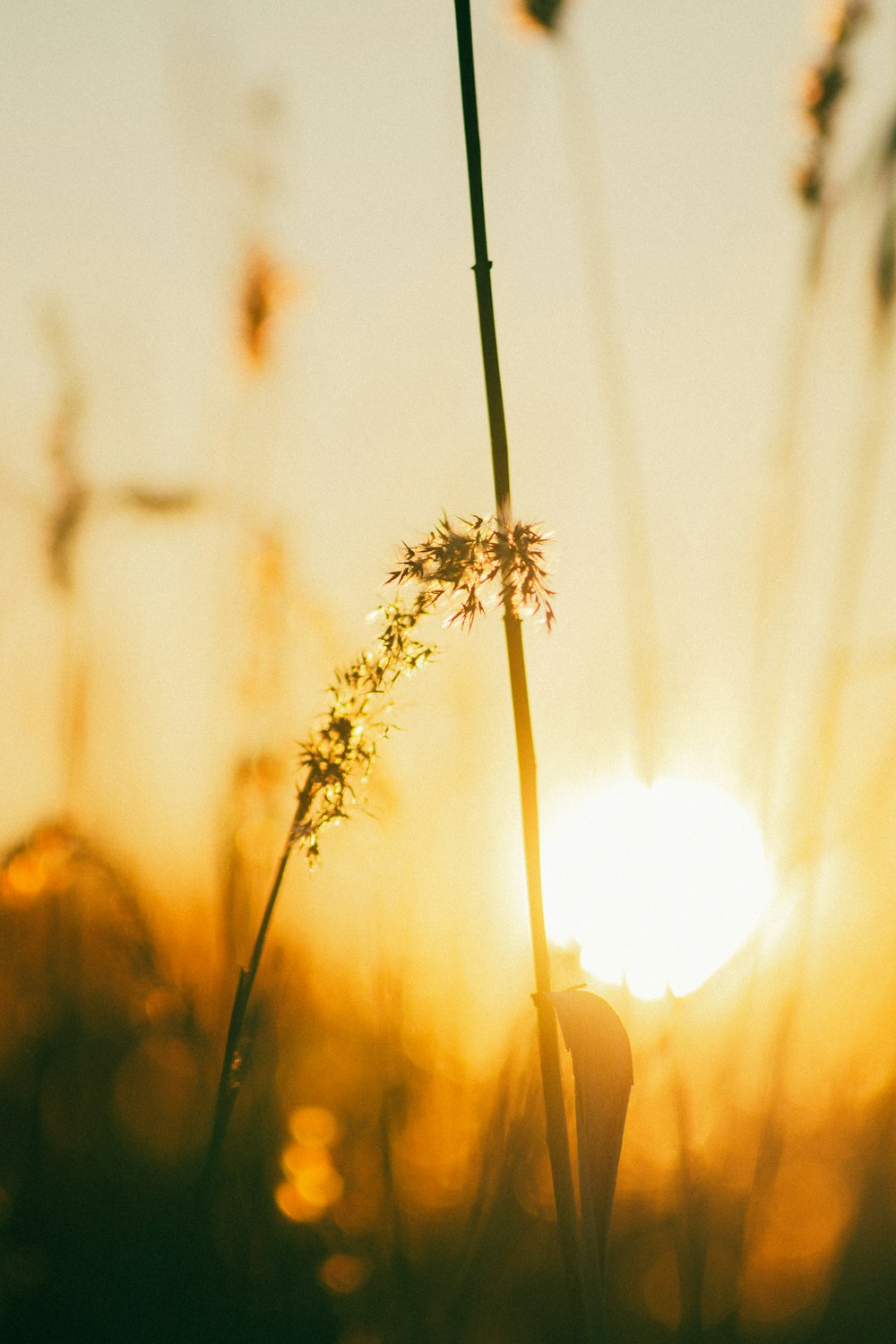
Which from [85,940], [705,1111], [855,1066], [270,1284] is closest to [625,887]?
[705,1111]

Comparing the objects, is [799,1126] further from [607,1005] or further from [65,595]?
[65,595]

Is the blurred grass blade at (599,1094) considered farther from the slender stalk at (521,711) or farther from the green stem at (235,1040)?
the green stem at (235,1040)

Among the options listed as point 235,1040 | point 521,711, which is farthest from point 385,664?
point 235,1040

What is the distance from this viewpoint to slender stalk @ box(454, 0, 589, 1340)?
70 centimetres

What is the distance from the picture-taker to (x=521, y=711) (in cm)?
69

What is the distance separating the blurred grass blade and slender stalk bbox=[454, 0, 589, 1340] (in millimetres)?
28

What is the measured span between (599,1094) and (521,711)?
0.28 m

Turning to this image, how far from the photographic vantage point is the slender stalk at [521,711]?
695mm

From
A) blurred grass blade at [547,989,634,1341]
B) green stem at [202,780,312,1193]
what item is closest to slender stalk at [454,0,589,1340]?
blurred grass blade at [547,989,634,1341]

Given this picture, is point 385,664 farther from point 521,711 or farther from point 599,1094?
point 599,1094

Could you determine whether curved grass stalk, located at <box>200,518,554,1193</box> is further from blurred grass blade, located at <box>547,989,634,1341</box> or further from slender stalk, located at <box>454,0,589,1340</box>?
blurred grass blade, located at <box>547,989,634,1341</box>

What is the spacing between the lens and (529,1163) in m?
1.77

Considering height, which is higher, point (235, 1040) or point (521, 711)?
point (521, 711)

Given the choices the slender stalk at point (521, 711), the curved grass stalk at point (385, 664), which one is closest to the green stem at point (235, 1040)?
the curved grass stalk at point (385, 664)
